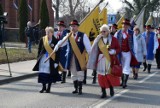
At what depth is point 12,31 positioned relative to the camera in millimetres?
41906

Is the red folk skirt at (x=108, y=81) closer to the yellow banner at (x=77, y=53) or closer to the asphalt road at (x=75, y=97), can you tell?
the asphalt road at (x=75, y=97)

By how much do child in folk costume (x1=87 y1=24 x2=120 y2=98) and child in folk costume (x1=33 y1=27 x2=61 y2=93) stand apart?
1.18m

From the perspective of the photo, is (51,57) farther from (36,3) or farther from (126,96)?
(36,3)

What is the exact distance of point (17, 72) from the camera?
16250 millimetres

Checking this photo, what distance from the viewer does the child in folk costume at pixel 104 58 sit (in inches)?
415

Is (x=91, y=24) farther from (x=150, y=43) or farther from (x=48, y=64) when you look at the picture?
(x=150, y=43)

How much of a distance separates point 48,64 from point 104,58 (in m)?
1.71

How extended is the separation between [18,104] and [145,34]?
9.85 m

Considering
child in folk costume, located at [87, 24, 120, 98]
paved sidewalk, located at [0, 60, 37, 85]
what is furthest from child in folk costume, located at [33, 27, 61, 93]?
paved sidewalk, located at [0, 60, 37, 85]

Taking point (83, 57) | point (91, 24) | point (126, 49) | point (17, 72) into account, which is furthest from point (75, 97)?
point (17, 72)

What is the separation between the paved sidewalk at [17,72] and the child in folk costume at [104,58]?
4283mm

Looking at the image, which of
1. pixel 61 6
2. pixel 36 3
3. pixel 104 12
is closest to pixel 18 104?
pixel 104 12

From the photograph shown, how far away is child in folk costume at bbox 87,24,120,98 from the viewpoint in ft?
34.6

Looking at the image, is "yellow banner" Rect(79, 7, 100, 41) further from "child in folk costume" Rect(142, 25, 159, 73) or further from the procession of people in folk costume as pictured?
"child in folk costume" Rect(142, 25, 159, 73)
